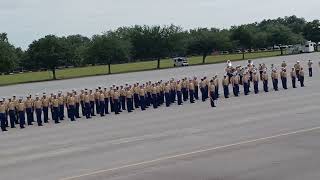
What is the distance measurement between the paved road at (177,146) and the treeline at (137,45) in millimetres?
46799

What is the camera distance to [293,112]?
2159cm

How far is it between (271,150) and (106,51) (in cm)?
6147

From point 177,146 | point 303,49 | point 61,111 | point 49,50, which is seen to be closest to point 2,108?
point 61,111

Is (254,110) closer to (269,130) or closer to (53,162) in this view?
(269,130)

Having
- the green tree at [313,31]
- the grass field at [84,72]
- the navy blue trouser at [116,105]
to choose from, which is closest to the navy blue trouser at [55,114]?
the navy blue trouser at [116,105]

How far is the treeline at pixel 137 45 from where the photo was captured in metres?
70.8

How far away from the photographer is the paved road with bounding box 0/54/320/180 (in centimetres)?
1224

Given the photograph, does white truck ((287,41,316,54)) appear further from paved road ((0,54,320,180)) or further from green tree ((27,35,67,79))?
paved road ((0,54,320,180))

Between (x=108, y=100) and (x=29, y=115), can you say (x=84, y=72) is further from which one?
(x=29, y=115)

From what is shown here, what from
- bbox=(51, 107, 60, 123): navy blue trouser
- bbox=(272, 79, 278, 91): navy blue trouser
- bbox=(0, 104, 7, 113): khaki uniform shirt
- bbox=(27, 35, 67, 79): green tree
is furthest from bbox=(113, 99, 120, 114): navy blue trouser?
bbox=(27, 35, 67, 79): green tree

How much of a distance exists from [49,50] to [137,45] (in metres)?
20.5

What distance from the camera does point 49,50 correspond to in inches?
2749

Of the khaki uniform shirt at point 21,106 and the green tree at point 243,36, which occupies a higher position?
the green tree at point 243,36

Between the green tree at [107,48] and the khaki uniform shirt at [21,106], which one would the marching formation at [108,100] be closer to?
the khaki uniform shirt at [21,106]
